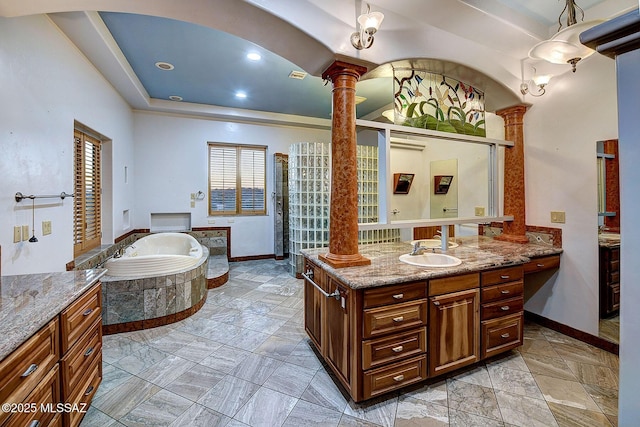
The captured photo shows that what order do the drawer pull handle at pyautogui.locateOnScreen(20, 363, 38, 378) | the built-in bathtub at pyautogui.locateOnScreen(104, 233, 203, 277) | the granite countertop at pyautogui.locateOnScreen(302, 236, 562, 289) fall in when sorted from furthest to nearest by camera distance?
the built-in bathtub at pyautogui.locateOnScreen(104, 233, 203, 277)
the granite countertop at pyautogui.locateOnScreen(302, 236, 562, 289)
the drawer pull handle at pyautogui.locateOnScreen(20, 363, 38, 378)

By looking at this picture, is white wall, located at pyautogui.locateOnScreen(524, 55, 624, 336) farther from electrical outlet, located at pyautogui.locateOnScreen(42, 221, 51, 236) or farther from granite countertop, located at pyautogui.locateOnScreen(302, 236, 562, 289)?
electrical outlet, located at pyautogui.locateOnScreen(42, 221, 51, 236)

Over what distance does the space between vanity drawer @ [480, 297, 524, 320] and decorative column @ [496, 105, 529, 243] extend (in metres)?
0.98

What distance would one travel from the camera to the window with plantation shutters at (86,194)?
117 inches

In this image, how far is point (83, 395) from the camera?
152cm

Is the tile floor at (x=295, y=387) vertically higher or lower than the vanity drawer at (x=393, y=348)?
lower

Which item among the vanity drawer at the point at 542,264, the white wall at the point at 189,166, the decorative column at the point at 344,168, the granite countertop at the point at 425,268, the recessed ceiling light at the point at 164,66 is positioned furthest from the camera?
the white wall at the point at 189,166

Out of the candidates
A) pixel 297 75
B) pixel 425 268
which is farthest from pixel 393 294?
pixel 297 75

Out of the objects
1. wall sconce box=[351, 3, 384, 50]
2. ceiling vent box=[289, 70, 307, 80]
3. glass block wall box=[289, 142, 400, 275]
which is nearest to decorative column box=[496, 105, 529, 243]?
glass block wall box=[289, 142, 400, 275]

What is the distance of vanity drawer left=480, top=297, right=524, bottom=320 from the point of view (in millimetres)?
2062

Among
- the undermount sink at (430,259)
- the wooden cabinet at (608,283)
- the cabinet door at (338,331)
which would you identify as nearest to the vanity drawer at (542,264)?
the wooden cabinet at (608,283)

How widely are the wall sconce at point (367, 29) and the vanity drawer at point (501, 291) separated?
193 centimetres

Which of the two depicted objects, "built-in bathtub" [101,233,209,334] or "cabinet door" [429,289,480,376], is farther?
"built-in bathtub" [101,233,209,334]

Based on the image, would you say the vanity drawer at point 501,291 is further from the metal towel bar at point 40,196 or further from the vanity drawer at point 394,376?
the metal towel bar at point 40,196

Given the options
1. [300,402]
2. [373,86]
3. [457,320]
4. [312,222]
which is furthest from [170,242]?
[457,320]
